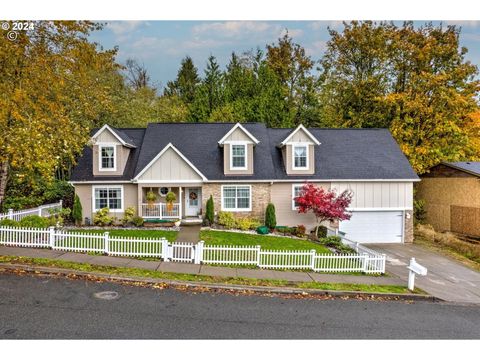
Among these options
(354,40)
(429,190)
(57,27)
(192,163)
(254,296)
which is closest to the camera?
(254,296)

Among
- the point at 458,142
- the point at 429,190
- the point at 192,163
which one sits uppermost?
the point at 458,142

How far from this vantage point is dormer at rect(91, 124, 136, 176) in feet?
67.2

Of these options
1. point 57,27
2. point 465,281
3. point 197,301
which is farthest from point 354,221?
point 57,27

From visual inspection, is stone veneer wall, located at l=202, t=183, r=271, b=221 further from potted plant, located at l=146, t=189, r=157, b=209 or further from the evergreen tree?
the evergreen tree

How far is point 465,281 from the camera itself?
1357 cm

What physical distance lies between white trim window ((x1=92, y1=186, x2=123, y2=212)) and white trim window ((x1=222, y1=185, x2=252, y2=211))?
22.1 ft

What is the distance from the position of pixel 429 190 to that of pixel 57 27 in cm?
2804

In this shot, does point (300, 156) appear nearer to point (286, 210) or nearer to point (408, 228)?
point (286, 210)

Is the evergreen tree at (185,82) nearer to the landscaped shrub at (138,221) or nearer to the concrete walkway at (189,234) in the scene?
the landscaped shrub at (138,221)

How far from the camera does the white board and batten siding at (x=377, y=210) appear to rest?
21.2 meters

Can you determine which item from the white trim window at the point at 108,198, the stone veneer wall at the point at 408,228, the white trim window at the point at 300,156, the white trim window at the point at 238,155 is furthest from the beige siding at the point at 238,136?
the stone veneer wall at the point at 408,228

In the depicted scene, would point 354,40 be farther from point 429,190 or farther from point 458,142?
point 429,190

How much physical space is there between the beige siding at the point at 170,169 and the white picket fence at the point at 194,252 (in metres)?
7.18

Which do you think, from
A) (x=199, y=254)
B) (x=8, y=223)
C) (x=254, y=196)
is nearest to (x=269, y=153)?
(x=254, y=196)
